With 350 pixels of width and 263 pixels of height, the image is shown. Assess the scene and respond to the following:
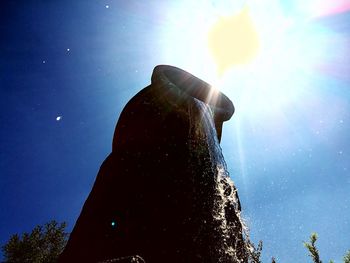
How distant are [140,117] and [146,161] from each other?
0.79 metres

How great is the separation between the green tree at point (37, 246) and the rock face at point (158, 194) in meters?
23.8

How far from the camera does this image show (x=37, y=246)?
25047 millimetres

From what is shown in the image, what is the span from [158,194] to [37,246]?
28.3 m

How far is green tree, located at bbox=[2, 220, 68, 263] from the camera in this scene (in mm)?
23547

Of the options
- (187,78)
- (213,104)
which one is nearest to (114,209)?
(187,78)

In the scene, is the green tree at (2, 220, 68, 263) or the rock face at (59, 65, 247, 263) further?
the green tree at (2, 220, 68, 263)

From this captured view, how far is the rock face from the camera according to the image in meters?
2.69

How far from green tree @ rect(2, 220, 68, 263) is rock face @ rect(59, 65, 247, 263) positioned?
937 inches

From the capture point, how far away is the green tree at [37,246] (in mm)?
23547

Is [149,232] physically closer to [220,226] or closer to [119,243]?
[119,243]

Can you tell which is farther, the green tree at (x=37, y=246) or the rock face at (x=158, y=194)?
the green tree at (x=37, y=246)

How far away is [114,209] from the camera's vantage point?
2883 mm

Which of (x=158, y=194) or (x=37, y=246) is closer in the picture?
(x=158, y=194)

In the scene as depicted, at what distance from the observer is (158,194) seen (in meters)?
2.96
